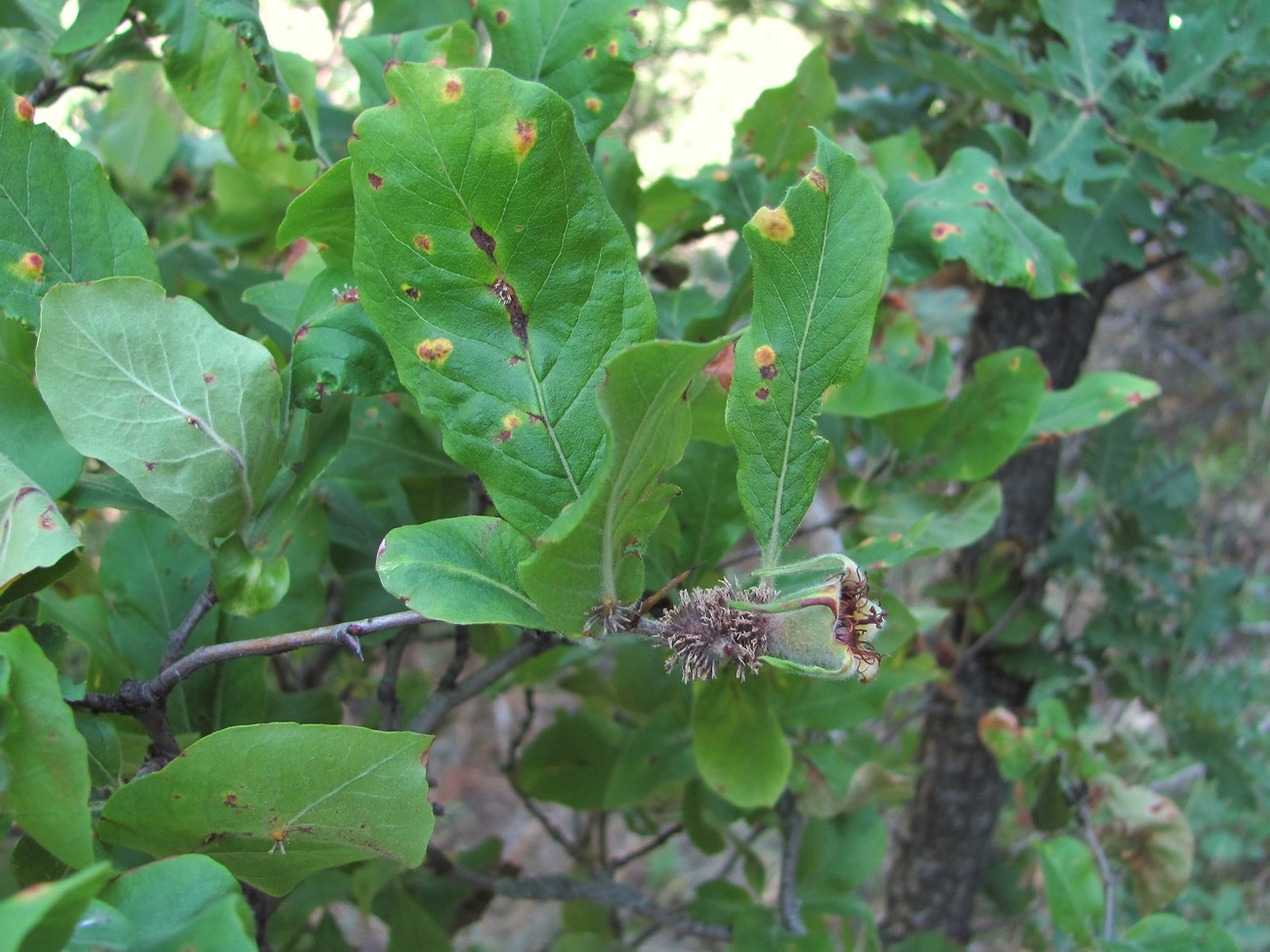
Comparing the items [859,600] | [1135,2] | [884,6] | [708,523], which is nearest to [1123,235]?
[1135,2]

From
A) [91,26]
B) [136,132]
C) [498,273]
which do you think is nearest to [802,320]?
[498,273]

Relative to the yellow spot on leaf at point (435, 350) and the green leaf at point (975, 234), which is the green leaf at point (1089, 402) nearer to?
the green leaf at point (975, 234)

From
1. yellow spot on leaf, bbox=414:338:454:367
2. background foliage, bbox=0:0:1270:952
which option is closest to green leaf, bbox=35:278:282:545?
background foliage, bbox=0:0:1270:952

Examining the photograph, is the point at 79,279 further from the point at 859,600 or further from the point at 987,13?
the point at 987,13

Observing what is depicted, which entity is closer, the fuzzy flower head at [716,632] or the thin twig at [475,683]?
the fuzzy flower head at [716,632]

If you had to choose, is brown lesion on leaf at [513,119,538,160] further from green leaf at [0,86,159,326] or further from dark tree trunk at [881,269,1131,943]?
dark tree trunk at [881,269,1131,943]

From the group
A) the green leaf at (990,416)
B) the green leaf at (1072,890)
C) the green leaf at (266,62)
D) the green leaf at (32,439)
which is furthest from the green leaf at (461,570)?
the green leaf at (1072,890)

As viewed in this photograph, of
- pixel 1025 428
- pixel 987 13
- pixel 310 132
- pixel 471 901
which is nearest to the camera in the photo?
pixel 310 132
